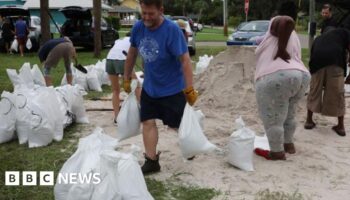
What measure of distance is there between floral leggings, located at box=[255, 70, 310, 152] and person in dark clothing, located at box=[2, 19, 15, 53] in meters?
15.2

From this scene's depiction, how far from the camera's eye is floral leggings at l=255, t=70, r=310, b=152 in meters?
4.70

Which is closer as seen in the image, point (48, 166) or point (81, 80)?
point (48, 166)

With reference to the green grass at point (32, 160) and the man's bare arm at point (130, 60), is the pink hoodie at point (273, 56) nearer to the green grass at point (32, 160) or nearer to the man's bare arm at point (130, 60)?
the man's bare arm at point (130, 60)

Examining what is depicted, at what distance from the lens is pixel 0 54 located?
60.9 ft

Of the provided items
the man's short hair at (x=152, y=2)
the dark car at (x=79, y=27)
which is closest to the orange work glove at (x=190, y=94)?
the man's short hair at (x=152, y=2)

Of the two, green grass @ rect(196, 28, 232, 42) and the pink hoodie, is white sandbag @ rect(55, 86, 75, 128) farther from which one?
green grass @ rect(196, 28, 232, 42)

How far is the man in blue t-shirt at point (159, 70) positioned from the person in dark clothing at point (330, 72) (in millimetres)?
2407

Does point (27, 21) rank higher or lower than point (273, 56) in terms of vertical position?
lower

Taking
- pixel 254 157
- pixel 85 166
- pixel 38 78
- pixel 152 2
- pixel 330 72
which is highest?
pixel 152 2

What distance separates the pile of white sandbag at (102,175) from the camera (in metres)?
3.31

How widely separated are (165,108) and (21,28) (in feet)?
47.2

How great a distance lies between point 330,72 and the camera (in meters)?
6.08

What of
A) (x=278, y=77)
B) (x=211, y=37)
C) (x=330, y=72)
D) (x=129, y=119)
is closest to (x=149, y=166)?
(x=129, y=119)

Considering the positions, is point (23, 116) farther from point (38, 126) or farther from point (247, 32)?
point (247, 32)
